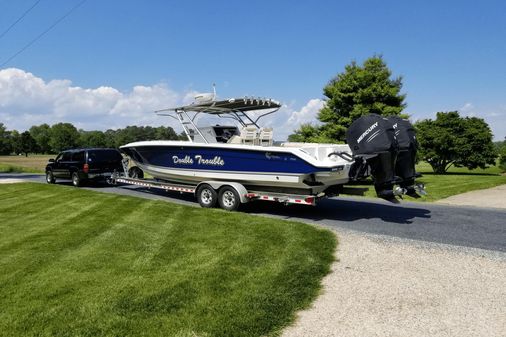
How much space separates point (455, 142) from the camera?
35.2m

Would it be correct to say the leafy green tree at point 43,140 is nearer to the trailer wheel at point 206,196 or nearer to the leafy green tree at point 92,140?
the leafy green tree at point 92,140

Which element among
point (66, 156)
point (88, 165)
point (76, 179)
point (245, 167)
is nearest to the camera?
point (245, 167)

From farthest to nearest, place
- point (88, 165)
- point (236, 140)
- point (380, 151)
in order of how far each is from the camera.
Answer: point (88, 165) → point (236, 140) → point (380, 151)

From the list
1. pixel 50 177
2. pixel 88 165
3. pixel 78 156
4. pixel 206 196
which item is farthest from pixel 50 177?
pixel 206 196

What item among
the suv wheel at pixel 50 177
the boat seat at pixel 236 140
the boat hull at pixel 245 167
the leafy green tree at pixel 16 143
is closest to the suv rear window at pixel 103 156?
the suv wheel at pixel 50 177

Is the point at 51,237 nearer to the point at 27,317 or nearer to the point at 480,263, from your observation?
the point at 27,317

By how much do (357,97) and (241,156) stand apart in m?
12.3

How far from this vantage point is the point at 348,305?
14.4ft

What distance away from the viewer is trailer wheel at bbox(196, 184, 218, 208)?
10.7m

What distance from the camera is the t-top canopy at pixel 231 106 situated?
11.6 meters

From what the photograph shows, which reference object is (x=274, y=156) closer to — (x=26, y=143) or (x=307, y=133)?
(x=307, y=133)

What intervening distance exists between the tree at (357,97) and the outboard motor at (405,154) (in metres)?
11.5

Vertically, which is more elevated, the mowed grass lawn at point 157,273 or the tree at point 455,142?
the tree at point 455,142

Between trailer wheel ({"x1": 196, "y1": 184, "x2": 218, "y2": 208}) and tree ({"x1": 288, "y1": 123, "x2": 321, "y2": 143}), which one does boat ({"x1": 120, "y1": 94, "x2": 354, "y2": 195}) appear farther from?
tree ({"x1": 288, "y1": 123, "x2": 321, "y2": 143})
